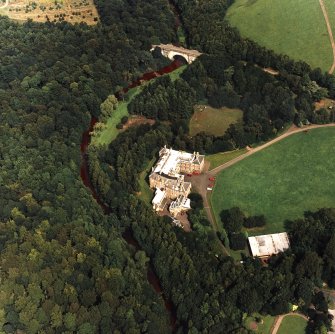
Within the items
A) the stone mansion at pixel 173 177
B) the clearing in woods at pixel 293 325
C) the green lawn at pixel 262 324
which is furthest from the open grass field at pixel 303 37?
the green lawn at pixel 262 324

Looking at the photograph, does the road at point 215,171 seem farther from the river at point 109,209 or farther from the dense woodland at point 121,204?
the river at point 109,209

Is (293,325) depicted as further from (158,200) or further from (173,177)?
(173,177)

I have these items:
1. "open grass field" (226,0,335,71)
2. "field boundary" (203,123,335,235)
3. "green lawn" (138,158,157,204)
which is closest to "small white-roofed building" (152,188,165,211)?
"green lawn" (138,158,157,204)

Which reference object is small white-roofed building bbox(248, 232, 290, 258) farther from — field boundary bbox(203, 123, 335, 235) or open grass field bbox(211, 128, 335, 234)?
field boundary bbox(203, 123, 335, 235)

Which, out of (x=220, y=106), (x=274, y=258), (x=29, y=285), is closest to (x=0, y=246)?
(x=29, y=285)

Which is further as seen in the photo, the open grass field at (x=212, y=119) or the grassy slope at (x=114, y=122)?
the open grass field at (x=212, y=119)

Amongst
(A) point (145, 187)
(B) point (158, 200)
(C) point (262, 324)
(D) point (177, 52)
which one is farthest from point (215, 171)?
(D) point (177, 52)

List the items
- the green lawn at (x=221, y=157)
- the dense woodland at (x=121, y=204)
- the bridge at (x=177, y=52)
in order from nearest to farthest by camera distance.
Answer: the dense woodland at (x=121, y=204) → the green lawn at (x=221, y=157) → the bridge at (x=177, y=52)

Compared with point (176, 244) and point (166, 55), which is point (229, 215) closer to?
point (176, 244)
